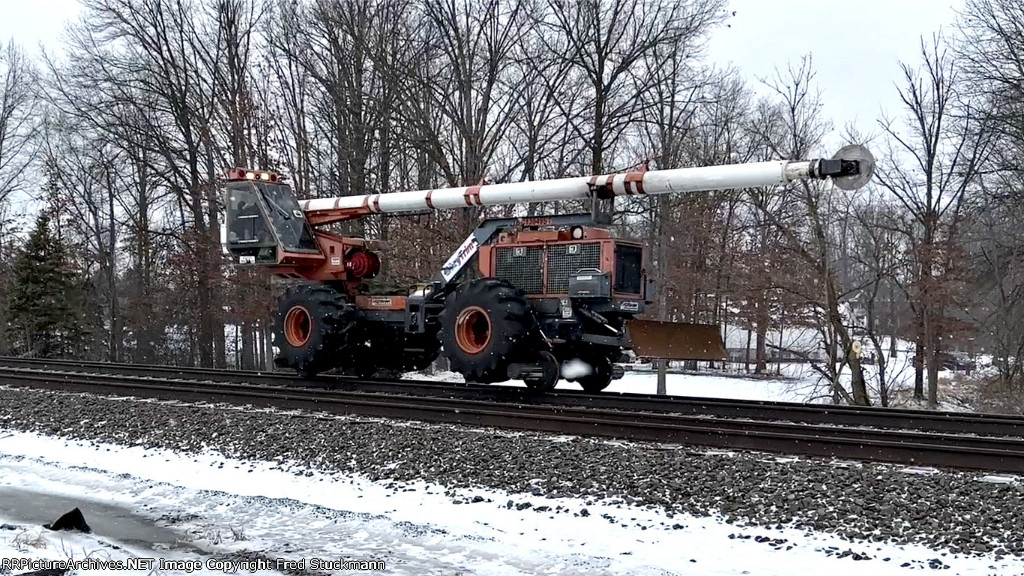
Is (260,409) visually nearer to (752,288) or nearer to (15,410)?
(15,410)

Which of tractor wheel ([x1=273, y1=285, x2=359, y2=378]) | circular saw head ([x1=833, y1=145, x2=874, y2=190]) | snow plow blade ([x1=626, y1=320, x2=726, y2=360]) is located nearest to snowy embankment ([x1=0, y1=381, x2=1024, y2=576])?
circular saw head ([x1=833, y1=145, x2=874, y2=190])

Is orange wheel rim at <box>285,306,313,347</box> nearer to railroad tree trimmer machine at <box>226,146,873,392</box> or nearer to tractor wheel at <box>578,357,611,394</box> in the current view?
railroad tree trimmer machine at <box>226,146,873,392</box>

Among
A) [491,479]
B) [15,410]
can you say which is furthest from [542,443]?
[15,410]

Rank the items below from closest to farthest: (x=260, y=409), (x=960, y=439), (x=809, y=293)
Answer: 1. (x=960, y=439)
2. (x=260, y=409)
3. (x=809, y=293)

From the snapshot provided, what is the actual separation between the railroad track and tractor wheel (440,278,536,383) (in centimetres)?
58

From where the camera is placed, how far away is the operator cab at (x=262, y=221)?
15.4m

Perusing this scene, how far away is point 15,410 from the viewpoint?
489 inches

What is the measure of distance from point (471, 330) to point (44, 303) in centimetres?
2211

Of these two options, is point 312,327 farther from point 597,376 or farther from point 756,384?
point 756,384

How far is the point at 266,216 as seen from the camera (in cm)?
1531

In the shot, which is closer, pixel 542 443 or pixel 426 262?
pixel 542 443

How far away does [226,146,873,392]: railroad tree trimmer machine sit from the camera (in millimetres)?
12266

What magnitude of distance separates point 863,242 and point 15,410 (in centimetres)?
1923

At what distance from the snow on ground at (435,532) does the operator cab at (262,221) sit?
709cm
